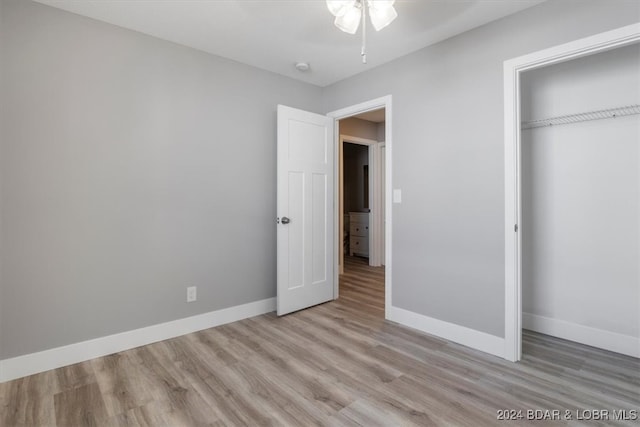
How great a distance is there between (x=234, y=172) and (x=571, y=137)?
2.84 meters

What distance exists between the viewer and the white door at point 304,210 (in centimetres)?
312

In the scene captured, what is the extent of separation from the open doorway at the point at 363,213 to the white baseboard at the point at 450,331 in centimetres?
29

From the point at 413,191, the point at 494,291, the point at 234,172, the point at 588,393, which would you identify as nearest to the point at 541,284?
the point at 494,291

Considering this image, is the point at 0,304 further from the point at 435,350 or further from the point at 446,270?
the point at 446,270

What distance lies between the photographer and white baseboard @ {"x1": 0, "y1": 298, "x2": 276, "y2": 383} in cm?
205

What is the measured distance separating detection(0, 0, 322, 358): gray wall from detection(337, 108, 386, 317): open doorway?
54.3 inches

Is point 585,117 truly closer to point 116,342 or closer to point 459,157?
point 459,157

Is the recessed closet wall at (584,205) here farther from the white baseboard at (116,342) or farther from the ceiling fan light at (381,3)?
the white baseboard at (116,342)

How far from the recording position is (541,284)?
9.03ft

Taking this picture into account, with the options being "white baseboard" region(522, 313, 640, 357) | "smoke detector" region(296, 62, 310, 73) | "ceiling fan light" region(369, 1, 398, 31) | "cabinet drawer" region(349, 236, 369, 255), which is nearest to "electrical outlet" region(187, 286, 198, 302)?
"smoke detector" region(296, 62, 310, 73)

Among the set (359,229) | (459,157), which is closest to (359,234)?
(359,229)

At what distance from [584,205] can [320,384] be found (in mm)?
2397

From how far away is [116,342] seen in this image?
2.40 m

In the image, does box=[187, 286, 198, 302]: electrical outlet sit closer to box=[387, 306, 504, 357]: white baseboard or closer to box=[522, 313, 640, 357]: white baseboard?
box=[387, 306, 504, 357]: white baseboard
